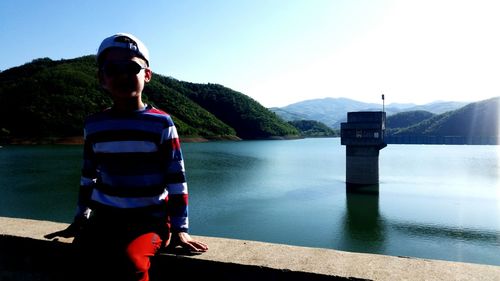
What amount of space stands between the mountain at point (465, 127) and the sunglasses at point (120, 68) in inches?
5853

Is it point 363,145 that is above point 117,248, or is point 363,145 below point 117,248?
above

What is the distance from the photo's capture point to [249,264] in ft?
8.03

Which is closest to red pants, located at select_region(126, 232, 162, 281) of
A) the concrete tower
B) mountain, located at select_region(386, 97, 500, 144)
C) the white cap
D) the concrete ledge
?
the concrete ledge

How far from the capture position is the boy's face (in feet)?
8.05

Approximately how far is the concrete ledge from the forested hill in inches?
3710

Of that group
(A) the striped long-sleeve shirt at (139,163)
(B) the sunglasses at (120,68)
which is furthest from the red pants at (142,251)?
(B) the sunglasses at (120,68)

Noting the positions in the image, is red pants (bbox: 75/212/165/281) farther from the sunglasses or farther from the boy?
the sunglasses

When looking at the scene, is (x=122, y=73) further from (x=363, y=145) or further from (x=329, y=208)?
(x=363, y=145)

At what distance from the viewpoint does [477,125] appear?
149500mm

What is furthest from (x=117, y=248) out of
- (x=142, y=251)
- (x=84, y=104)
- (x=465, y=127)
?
(x=465, y=127)

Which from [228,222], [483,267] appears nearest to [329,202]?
[228,222]

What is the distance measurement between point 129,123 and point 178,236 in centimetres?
83

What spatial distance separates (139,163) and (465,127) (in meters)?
175

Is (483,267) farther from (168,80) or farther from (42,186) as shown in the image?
(168,80)
